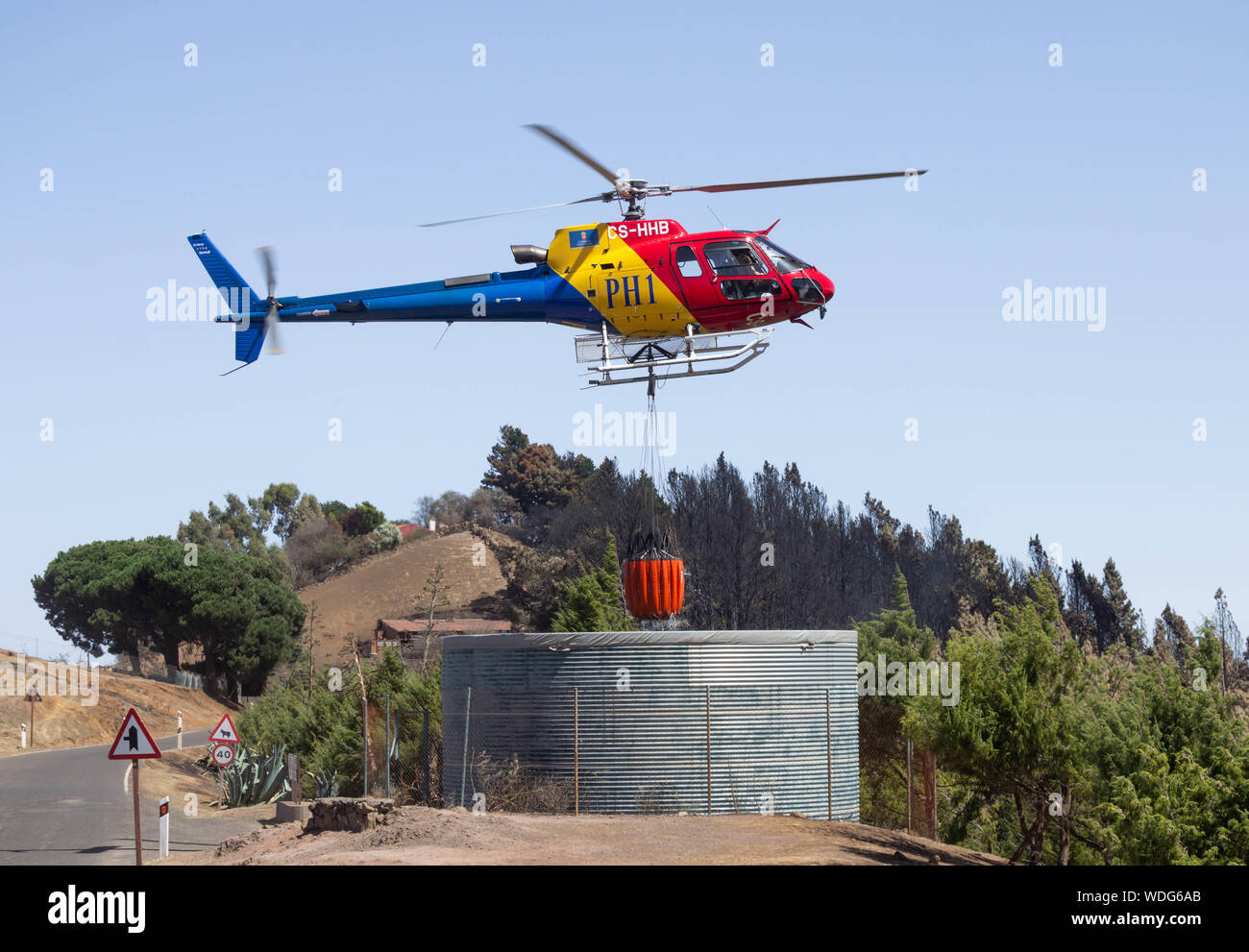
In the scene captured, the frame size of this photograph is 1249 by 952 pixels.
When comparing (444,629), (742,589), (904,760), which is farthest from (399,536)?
(904,760)

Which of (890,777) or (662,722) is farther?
(890,777)

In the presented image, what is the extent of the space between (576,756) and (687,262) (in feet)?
31.1

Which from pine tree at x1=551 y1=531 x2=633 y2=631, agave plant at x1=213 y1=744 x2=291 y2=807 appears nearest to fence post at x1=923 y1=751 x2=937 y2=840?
pine tree at x1=551 y1=531 x2=633 y2=631

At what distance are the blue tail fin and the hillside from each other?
68.7 metres

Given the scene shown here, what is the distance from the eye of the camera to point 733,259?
950 inches

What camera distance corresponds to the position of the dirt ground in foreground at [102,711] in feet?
184

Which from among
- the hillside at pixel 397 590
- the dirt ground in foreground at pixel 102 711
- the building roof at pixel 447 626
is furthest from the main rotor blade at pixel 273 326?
the hillside at pixel 397 590

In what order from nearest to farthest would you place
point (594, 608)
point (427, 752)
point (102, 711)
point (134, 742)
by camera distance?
1. point (134, 742)
2. point (427, 752)
3. point (594, 608)
4. point (102, 711)

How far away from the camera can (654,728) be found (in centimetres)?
2248

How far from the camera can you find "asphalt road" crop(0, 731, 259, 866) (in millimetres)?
23297

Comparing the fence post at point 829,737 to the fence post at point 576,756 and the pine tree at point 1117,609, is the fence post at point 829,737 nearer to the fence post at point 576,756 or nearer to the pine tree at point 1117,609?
the fence post at point 576,756

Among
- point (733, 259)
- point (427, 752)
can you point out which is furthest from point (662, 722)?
point (733, 259)
